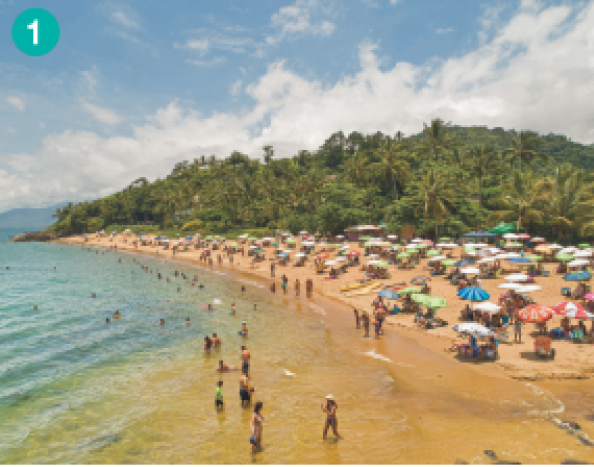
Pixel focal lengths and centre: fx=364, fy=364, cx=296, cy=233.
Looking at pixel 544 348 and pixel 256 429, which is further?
pixel 544 348

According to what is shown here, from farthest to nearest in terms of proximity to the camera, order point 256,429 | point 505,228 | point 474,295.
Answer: point 505,228, point 474,295, point 256,429

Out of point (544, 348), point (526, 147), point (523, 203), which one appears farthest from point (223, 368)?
point (526, 147)

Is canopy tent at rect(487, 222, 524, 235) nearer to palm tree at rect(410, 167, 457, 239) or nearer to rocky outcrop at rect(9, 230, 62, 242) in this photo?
palm tree at rect(410, 167, 457, 239)

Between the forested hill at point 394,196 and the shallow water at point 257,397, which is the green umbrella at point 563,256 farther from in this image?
the shallow water at point 257,397

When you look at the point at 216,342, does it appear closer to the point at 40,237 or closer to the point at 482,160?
the point at 482,160

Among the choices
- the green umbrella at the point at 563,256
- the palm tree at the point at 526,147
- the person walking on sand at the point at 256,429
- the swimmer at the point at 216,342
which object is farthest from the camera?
the palm tree at the point at 526,147

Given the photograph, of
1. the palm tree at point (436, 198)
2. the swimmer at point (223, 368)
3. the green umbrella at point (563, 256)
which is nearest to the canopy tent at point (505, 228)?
the palm tree at point (436, 198)
